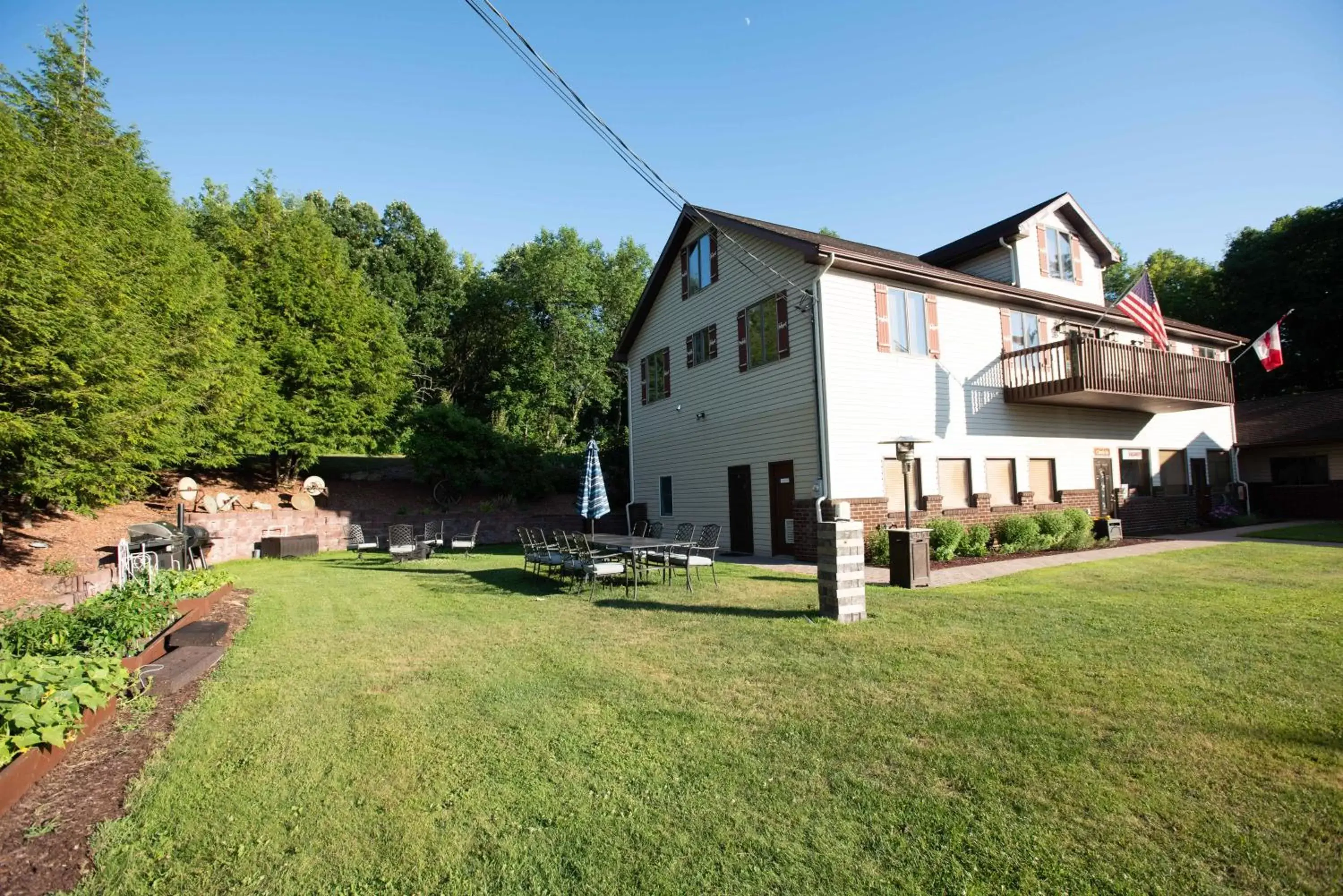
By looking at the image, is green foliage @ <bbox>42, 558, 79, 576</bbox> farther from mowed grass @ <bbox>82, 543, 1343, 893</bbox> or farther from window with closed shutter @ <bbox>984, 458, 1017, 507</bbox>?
window with closed shutter @ <bbox>984, 458, 1017, 507</bbox>

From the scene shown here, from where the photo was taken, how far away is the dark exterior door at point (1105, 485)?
58.4 ft

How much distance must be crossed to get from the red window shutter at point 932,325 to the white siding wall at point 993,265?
4272 millimetres

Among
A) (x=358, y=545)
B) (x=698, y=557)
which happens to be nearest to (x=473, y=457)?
(x=358, y=545)

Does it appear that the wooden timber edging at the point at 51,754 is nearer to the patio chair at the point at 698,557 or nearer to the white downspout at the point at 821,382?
the patio chair at the point at 698,557

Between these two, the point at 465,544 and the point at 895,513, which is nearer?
the point at 895,513

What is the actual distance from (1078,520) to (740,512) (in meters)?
7.98

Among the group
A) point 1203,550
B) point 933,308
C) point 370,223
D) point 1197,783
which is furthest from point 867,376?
point 370,223

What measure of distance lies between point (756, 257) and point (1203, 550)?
1143cm

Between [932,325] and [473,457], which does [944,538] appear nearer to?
[932,325]

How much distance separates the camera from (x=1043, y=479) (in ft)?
54.5

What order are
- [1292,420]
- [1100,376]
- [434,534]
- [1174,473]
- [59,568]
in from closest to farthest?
1. [59,568]
2. [1100,376]
3. [434,534]
4. [1174,473]
5. [1292,420]

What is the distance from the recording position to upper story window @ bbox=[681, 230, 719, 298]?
676 inches

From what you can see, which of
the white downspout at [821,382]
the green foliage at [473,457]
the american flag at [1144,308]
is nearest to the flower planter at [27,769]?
the white downspout at [821,382]

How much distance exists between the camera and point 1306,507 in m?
21.8
